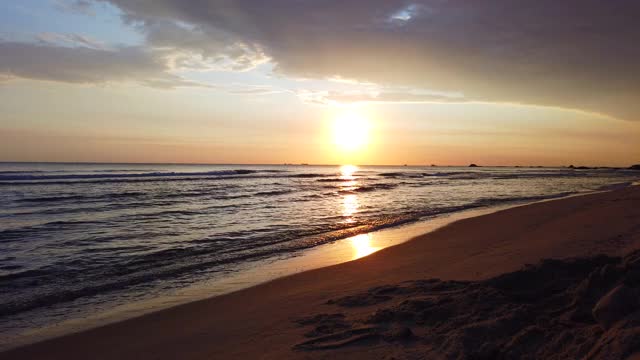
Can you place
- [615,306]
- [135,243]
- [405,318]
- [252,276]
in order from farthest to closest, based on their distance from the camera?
[135,243]
[252,276]
[405,318]
[615,306]

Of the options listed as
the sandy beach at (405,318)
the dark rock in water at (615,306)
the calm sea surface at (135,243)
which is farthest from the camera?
the calm sea surface at (135,243)

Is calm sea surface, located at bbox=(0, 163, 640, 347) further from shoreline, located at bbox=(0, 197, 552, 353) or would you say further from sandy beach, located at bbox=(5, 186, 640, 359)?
sandy beach, located at bbox=(5, 186, 640, 359)

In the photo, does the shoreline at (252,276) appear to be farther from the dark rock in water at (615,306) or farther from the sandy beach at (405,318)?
the dark rock in water at (615,306)

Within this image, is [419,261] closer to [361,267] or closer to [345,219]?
[361,267]

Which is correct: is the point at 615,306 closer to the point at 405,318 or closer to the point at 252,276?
the point at 405,318

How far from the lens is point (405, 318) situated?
16.5 ft

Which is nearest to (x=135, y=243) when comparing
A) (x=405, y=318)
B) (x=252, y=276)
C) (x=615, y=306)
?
(x=252, y=276)

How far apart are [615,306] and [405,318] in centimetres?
202

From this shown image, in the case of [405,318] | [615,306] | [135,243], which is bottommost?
[135,243]

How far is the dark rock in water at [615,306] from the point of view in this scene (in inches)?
143

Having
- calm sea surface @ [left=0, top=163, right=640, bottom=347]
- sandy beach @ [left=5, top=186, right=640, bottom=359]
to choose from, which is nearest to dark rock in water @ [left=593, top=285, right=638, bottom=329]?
sandy beach @ [left=5, top=186, right=640, bottom=359]

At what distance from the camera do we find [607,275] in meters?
4.71

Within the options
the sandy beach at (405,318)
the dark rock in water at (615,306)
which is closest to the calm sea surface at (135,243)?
the sandy beach at (405,318)

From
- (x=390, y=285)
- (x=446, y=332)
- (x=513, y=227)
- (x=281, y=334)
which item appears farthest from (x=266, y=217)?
(x=446, y=332)
